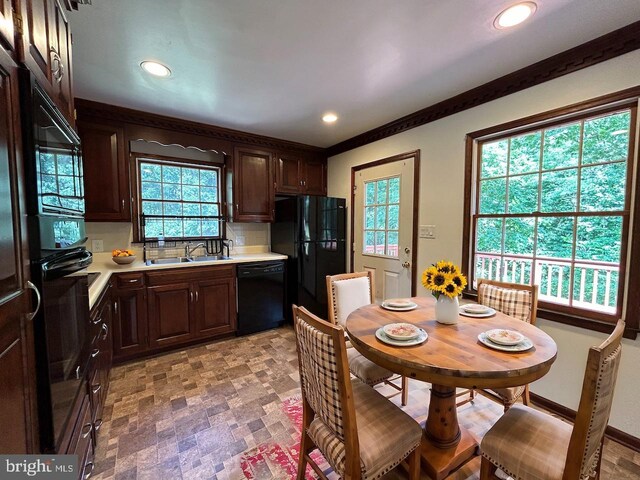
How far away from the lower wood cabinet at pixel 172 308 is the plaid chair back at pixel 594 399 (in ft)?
9.49

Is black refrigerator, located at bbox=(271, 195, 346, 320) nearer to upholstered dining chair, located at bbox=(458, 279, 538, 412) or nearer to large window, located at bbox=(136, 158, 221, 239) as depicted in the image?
large window, located at bbox=(136, 158, 221, 239)

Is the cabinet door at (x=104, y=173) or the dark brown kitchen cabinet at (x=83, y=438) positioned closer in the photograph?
the dark brown kitchen cabinet at (x=83, y=438)

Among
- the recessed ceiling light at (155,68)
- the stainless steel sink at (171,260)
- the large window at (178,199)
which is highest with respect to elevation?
the recessed ceiling light at (155,68)

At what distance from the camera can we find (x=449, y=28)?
1601mm

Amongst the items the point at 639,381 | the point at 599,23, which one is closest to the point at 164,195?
the point at 599,23

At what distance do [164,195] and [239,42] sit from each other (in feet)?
7.02

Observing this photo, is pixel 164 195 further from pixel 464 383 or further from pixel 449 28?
pixel 464 383

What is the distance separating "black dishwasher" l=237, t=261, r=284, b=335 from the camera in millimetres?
3191

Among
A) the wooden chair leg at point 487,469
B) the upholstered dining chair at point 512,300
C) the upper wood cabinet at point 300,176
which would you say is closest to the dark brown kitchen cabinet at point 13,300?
the wooden chair leg at point 487,469

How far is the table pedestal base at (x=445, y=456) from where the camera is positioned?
142 cm

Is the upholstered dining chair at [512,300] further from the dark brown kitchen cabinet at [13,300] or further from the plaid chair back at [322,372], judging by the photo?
the dark brown kitchen cabinet at [13,300]

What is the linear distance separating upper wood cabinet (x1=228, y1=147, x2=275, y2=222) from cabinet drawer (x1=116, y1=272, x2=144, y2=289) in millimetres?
1221

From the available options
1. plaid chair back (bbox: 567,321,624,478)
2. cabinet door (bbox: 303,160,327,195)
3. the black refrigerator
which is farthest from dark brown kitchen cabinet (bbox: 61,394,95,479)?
cabinet door (bbox: 303,160,327,195)

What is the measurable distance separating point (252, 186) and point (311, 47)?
200 centimetres
